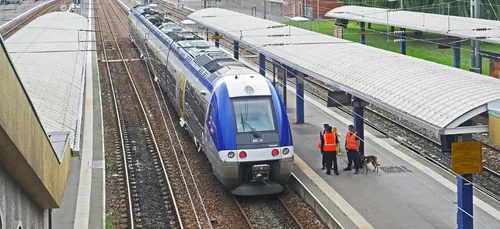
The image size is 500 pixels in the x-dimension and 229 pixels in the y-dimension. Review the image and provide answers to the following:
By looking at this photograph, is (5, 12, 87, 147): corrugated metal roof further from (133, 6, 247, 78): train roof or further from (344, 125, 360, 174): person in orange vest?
(344, 125, 360, 174): person in orange vest

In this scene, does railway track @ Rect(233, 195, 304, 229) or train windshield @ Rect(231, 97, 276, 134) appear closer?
railway track @ Rect(233, 195, 304, 229)

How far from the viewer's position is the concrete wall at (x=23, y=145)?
7.11 meters

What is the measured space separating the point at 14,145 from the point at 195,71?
13078 millimetres

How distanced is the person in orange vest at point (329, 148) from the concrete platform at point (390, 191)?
25cm

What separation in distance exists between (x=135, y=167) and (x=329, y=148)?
18.5 ft

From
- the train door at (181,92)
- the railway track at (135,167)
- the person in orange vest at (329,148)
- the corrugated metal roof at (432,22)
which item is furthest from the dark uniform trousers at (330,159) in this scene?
the corrugated metal roof at (432,22)

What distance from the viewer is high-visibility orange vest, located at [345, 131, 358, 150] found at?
16906 millimetres

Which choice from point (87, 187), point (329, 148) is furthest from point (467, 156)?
point (87, 187)

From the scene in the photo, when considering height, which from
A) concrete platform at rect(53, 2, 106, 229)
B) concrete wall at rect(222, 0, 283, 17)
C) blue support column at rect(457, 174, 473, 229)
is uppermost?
concrete wall at rect(222, 0, 283, 17)

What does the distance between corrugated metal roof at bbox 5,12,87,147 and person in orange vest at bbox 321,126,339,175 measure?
574cm

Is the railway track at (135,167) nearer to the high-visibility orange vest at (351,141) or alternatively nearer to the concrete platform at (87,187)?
the concrete platform at (87,187)

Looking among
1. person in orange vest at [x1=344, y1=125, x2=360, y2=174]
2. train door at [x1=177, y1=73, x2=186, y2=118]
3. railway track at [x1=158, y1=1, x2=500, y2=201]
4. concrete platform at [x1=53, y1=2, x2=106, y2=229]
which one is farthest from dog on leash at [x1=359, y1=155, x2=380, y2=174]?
train door at [x1=177, y1=73, x2=186, y2=118]

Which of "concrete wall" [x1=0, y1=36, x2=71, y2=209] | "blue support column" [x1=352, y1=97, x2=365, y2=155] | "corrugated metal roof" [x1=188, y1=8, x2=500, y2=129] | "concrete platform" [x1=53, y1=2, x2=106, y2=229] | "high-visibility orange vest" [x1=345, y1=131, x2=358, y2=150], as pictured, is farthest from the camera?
"blue support column" [x1=352, y1=97, x2=365, y2=155]

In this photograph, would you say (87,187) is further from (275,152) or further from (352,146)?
(352,146)
